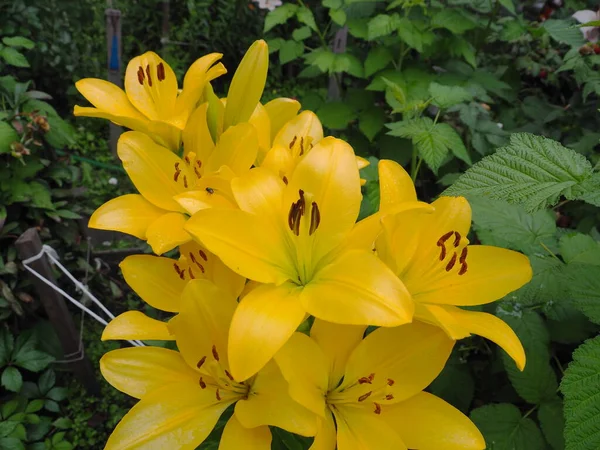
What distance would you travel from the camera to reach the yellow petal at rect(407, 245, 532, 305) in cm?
57

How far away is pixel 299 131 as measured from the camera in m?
0.70

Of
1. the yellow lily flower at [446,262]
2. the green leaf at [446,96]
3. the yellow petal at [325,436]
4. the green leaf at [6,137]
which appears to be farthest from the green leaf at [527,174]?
the green leaf at [6,137]

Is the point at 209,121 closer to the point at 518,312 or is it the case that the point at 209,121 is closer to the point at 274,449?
the point at 274,449

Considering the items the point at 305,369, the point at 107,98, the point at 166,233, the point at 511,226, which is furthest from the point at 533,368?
the point at 107,98

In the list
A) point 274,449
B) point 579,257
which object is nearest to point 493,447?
point 579,257

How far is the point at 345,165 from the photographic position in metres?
0.56

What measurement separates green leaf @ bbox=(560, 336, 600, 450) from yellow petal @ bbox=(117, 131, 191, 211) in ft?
1.80

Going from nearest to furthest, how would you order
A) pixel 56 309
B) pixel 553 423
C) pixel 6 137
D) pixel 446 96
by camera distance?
pixel 553 423
pixel 446 96
pixel 6 137
pixel 56 309

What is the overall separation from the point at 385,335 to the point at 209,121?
34 cm

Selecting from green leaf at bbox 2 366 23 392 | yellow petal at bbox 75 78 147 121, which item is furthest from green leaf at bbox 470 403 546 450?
green leaf at bbox 2 366 23 392

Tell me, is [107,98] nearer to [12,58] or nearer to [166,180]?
[166,180]

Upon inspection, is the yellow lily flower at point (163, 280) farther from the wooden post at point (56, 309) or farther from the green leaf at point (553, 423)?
the wooden post at point (56, 309)

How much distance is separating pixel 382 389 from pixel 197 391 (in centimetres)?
20

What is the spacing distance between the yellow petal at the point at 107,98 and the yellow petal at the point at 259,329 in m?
0.35
